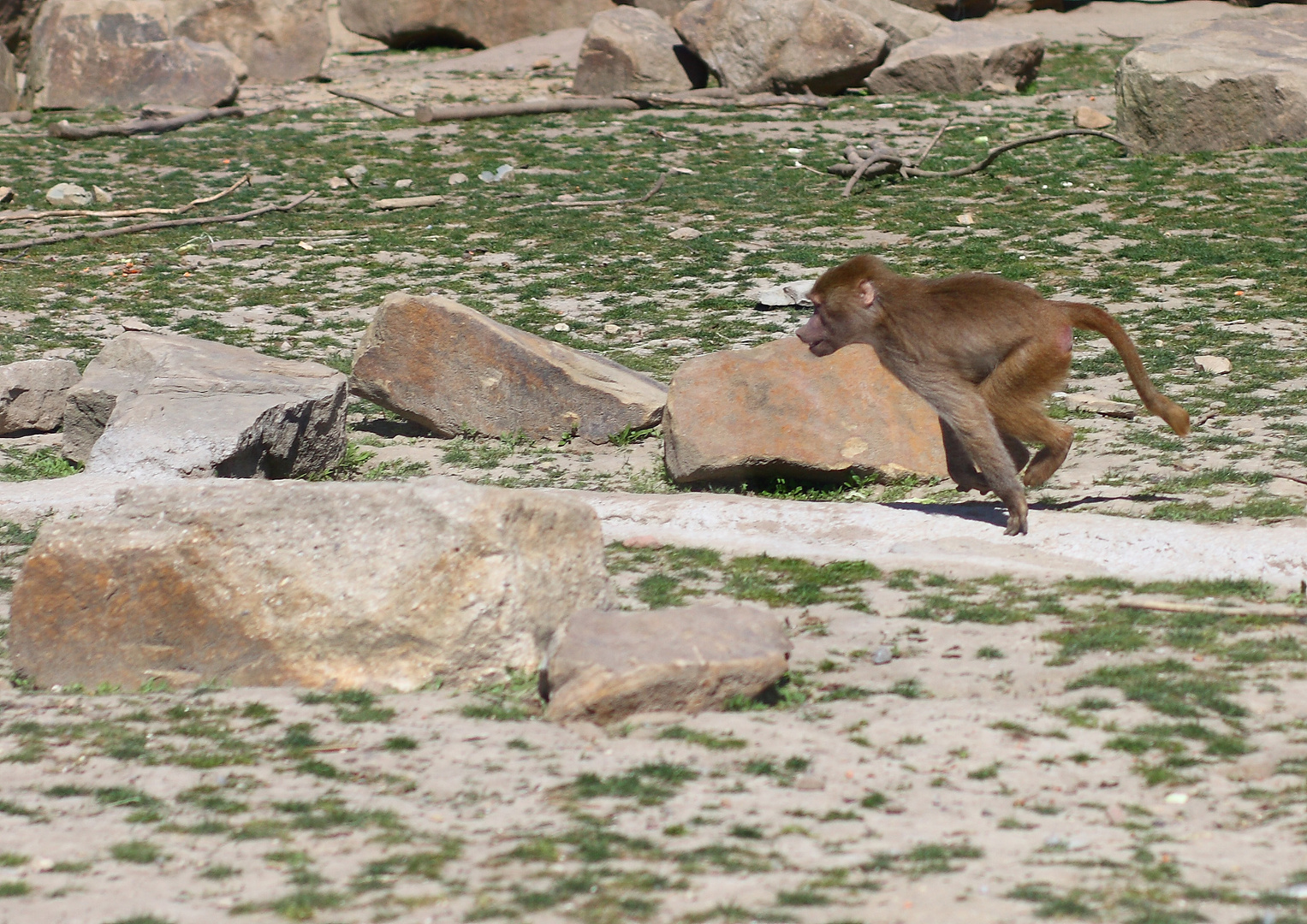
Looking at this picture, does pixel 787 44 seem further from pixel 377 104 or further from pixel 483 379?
pixel 483 379

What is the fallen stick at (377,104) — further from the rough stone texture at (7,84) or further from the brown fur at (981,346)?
the brown fur at (981,346)

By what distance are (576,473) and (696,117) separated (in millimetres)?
10237

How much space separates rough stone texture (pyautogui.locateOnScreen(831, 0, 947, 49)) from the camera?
778 inches

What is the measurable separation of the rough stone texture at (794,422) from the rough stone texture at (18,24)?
51.5ft

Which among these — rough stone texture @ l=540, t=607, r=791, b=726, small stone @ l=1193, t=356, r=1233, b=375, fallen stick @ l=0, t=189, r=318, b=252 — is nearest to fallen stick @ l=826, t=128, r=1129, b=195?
small stone @ l=1193, t=356, r=1233, b=375

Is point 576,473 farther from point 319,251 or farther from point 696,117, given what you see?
point 696,117

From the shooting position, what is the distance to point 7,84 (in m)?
18.8

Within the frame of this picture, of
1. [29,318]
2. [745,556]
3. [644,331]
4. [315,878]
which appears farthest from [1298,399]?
[29,318]

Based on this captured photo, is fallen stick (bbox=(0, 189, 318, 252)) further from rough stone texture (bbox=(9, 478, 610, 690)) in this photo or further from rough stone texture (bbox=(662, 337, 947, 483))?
rough stone texture (bbox=(9, 478, 610, 690))

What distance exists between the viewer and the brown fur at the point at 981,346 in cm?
670

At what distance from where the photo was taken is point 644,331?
37.6 feet

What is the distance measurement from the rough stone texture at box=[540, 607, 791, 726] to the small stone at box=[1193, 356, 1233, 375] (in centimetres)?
554

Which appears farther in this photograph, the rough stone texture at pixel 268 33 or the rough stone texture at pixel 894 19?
the rough stone texture at pixel 268 33

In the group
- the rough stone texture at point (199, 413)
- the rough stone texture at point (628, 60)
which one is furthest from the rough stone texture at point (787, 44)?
the rough stone texture at point (199, 413)
